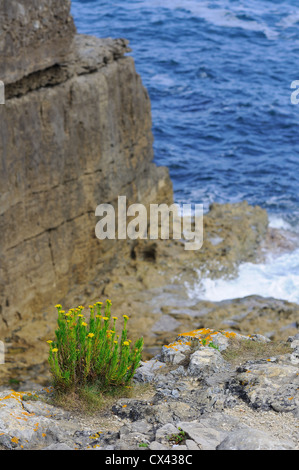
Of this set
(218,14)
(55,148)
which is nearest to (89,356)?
(55,148)

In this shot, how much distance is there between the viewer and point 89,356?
4.46m

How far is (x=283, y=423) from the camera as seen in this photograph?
3.91m

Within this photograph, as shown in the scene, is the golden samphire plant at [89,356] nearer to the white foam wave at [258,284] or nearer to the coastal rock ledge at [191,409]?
the coastal rock ledge at [191,409]

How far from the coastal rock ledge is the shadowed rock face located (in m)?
4.75

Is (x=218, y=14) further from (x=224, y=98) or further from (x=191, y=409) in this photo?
(x=191, y=409)

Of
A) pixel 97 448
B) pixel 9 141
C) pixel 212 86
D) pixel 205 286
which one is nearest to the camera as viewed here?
pixel 97 448

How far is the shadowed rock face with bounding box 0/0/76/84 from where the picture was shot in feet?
26.6

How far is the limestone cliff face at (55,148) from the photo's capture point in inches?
338

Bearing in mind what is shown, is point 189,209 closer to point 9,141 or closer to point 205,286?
point 205,286

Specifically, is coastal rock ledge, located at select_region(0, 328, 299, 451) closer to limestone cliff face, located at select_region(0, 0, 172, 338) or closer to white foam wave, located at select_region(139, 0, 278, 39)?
limestone cliff face, located at select_region(0, 0, 172, 338)

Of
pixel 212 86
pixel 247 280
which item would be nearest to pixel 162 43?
pixel 212 86

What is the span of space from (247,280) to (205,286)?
1020 mm
